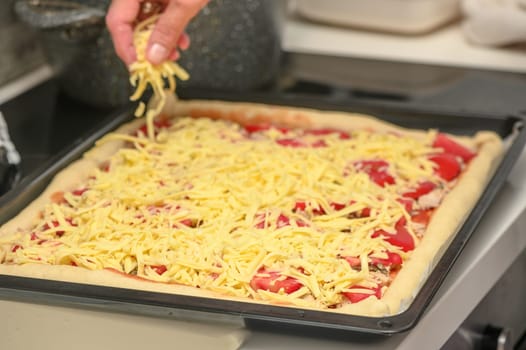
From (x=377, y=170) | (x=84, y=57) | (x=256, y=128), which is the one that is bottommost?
(x=84, y=57)

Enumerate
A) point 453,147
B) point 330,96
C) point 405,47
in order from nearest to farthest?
1. point 453,147
2. point 330,96
3. point 405,47

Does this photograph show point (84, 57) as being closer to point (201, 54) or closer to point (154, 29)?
point (201, 54)

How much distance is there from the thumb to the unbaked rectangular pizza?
0.57 ft

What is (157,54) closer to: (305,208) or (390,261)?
(305,208)

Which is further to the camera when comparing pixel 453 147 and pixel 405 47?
pixel 405 47

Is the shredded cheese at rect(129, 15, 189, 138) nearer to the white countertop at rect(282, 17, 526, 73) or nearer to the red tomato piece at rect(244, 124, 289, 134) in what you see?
the red tomato piece at rect(244, 124, 289, 134)

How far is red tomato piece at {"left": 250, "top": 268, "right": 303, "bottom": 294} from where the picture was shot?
1.14m

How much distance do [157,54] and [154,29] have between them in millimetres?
42

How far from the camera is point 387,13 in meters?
2.33

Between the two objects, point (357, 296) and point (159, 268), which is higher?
point (357, 296)

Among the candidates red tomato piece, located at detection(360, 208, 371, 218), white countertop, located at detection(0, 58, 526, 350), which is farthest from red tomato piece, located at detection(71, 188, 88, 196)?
red tomato piece, located at detection(360, 208, 371, 218)

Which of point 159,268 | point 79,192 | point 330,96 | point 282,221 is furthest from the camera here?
point 330,96

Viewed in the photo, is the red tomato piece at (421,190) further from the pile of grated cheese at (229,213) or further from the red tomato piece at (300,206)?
the red tomato piece at (300,206)

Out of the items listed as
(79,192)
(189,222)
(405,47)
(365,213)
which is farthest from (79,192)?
(405,47)
